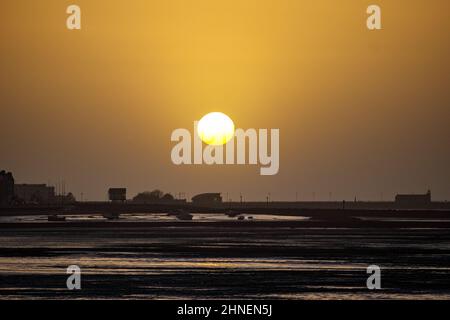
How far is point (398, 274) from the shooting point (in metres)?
76.8

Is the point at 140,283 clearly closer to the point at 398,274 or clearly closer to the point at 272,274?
the point at 272,274

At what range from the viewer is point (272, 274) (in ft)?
253

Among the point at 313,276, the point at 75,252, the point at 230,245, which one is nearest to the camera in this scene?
the point at 313,276

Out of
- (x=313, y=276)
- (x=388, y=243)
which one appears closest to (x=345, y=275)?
(x=313, y=276)

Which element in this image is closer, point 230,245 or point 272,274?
point 272,274
